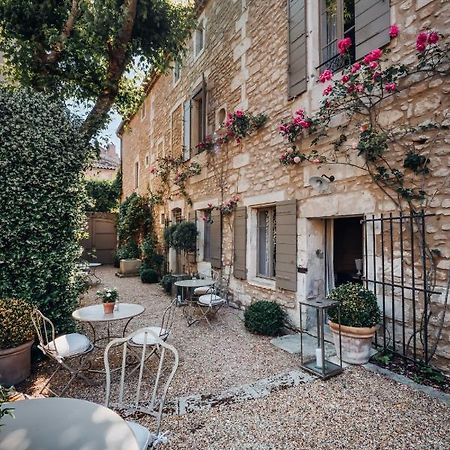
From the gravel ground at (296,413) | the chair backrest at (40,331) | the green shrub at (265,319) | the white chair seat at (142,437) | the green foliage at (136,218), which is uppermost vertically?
the green foliage at (136,218)

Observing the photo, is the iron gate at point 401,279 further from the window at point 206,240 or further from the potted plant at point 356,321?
the window at point 206,240

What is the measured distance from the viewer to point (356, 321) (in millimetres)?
3113

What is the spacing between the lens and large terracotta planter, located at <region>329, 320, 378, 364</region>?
3111mm

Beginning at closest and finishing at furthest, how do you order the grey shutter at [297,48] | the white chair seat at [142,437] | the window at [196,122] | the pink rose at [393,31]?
the white chair seat at [142,437] → the pink rose at [393,31] → the grey shutter at [297,48] → the window at [196,122]

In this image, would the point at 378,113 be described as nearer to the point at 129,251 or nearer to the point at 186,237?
the point at 186,237

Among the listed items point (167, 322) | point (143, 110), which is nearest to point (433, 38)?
point (167, 322)

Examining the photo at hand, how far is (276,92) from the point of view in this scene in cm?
489

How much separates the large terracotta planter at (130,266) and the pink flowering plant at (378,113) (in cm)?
843

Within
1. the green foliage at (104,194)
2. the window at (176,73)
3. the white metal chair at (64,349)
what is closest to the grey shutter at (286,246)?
the white metal chair at (64,349)

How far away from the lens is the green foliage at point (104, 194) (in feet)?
49.1

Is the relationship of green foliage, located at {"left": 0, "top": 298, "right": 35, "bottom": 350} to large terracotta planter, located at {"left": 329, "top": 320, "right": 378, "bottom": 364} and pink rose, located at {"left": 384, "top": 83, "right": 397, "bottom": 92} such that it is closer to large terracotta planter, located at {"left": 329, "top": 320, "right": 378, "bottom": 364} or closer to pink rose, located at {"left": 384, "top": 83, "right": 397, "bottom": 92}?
large terracotta planter, located at {"left": 329, "top": 320, "right": 378, "bottom": 364}

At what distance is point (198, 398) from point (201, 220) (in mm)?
5188

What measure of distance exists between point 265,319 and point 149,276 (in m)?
5.63

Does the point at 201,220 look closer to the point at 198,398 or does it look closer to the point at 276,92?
the point at 276,92
